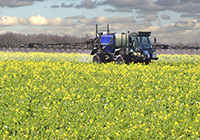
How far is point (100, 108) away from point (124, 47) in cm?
989

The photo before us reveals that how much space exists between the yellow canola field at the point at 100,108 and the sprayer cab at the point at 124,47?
5.08 meters

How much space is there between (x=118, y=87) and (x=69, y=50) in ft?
106

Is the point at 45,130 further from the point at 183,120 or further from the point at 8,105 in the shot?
the point at 183,120

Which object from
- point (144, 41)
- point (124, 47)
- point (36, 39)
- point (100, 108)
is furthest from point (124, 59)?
point (36, 39)

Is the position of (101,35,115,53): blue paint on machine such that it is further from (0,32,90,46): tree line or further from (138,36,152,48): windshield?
(0,32,90,46): tree line

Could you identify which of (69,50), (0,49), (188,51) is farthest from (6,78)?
(0,49)

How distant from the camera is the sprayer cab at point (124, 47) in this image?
1850cm

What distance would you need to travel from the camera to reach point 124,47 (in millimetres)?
19391

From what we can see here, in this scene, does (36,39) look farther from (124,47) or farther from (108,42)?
(124,47)

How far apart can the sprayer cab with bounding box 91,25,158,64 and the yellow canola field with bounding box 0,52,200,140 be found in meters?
5.08

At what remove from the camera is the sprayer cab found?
18500mm

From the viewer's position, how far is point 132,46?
61.8 feet

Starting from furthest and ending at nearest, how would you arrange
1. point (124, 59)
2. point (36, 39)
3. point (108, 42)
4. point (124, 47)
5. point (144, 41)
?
point (36, 39) < point (108, 42) < point (124, 47) < point (124, 59) < point (144, 41)

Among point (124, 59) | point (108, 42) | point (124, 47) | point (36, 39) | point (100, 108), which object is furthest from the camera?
point (36, 39)
